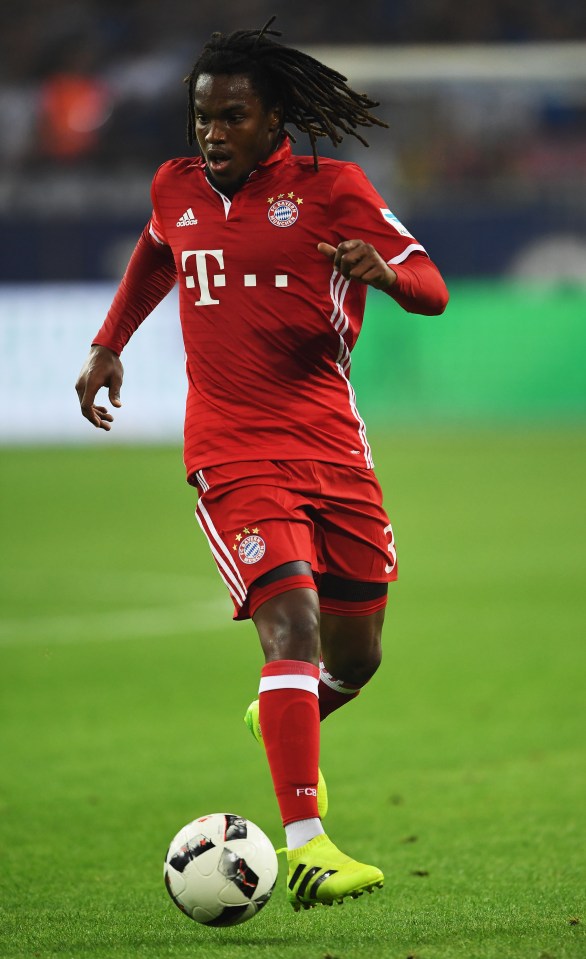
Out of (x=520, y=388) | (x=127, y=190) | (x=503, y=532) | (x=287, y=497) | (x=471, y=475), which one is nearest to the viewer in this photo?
(x=287, y=497)

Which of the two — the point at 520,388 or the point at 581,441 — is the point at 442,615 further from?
the point at 520,388

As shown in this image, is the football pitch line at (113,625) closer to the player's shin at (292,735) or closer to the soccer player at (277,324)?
the soccer player at (277,324)

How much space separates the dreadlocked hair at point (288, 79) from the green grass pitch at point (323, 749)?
2204 millimetres

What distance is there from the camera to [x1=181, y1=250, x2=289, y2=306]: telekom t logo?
14.5 ft

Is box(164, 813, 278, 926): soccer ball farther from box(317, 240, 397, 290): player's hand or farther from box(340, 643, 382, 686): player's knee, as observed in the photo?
box(317, 240, 397, 290): player's hand

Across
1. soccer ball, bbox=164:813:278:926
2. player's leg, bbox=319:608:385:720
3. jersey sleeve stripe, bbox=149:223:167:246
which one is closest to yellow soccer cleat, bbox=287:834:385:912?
soccer ball, bbox=164:813:278:926

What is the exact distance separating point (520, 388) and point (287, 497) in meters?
18.8

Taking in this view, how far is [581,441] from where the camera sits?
20266 mm

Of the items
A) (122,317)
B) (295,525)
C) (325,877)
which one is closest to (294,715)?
(325,877)

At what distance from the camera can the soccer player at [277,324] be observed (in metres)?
4.27

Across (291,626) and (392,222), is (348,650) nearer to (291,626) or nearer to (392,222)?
(291,626)

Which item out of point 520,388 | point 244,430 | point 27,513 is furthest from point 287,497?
point 520,388

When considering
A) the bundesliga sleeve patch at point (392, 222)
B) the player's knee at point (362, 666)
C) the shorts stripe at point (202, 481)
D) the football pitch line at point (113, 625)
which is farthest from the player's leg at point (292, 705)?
the football pitch line at point (113, 625)

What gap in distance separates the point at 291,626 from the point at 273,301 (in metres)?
0.96
